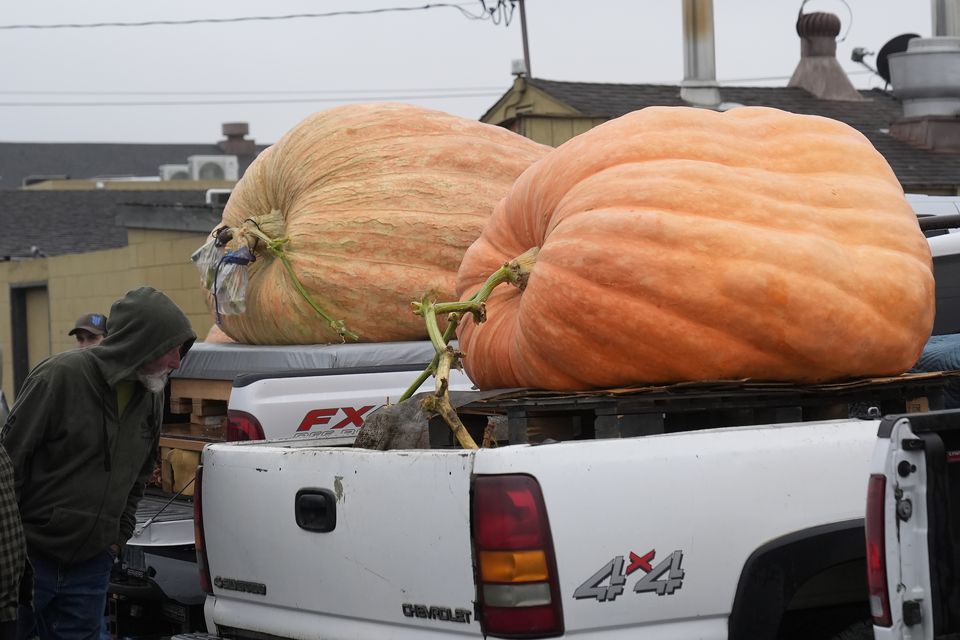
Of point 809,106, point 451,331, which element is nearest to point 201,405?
point 451,331

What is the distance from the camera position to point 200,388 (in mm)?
6398

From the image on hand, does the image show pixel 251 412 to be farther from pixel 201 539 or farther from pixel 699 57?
pixel 699 57

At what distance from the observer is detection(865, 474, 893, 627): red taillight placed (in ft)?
11.4

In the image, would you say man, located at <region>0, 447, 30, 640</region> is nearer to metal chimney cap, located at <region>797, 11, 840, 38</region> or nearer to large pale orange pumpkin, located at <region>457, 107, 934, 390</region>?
large pale orange pumpkin, located at <region>457, 107, 934, 390</region>

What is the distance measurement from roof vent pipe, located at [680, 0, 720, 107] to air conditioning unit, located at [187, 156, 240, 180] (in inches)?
904

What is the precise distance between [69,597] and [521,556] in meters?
2.50

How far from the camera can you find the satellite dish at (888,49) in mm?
21797

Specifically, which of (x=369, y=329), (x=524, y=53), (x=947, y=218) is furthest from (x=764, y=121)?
(x=524, y=53)

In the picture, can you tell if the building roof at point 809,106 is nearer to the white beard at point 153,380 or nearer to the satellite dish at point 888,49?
the satellite dish at point 888,49

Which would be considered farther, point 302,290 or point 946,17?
point 946,17

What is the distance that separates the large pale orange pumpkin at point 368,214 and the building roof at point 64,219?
51.5 feet

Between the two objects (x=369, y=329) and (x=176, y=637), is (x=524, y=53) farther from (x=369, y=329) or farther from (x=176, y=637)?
(x=176, y=637)

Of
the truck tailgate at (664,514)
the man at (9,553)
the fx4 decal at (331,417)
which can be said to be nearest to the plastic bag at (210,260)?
the fx4 decal at (331,417)

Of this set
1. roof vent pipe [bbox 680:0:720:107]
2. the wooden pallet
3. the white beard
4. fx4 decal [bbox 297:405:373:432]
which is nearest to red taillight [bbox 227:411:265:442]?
fx4 decal [bbox 297:405:373:432]
